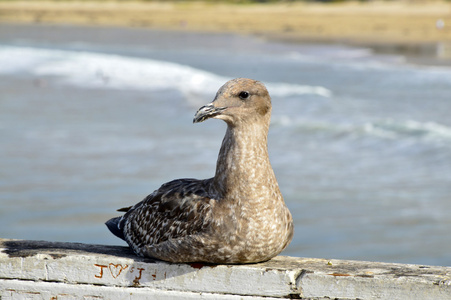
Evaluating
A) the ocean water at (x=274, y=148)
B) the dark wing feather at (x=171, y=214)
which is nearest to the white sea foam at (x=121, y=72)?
the ocean water at (x=274, y=148)

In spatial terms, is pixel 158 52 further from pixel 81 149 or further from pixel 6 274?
pixel 6 274

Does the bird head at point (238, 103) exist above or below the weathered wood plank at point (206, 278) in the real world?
above

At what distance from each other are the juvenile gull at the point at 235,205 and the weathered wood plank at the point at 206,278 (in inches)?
3.6

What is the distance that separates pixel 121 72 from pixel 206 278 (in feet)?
61.7

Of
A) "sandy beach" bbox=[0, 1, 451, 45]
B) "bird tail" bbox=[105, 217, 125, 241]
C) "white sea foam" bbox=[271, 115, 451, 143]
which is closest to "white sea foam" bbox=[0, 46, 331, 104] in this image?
"white sea foam" bbox=[271, 115, 451, 143]

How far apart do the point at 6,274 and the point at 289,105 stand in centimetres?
1220

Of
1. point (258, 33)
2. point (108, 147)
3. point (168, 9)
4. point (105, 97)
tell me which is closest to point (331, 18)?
point (258, 33)

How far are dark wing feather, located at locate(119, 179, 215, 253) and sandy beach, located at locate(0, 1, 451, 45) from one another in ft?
99.7

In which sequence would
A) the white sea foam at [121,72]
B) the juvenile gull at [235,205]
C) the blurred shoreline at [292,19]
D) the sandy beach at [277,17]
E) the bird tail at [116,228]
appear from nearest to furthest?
the juvenile gull at [235,205] < the bird tail at [116,228] < the white sea foam at [121,72] < the blurred shoreline at [292,19] < the sandy beach at [277,17]

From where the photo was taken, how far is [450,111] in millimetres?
14656

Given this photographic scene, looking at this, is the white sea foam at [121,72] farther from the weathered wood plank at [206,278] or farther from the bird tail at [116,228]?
the weathered wood plank at [206,278]

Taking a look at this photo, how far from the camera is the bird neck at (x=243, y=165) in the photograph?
379 cm

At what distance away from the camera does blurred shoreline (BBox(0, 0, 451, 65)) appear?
3441 centimetres

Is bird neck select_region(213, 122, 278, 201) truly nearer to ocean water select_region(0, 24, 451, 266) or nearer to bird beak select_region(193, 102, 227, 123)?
bird beak select_region(193, 102, 227, 123)
